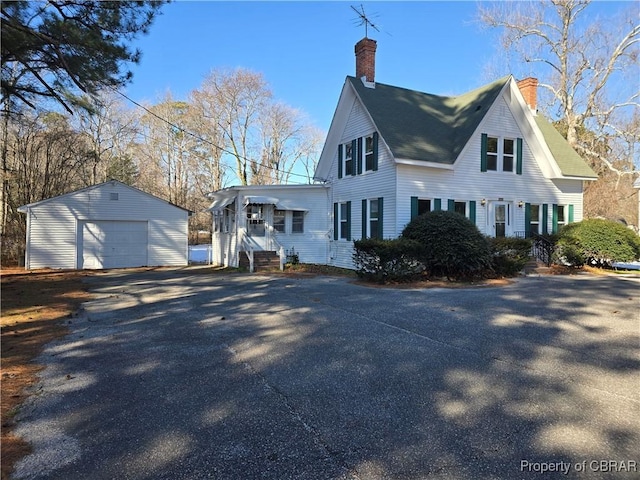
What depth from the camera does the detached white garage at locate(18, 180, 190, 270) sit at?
59.2 ft

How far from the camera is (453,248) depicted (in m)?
11.8

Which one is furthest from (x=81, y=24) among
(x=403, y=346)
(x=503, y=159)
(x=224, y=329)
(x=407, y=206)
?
(x=503, y=159)

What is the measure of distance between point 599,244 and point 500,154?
4.83 meters

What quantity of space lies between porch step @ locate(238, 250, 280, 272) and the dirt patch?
608 centimetres

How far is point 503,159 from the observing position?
53.5ft

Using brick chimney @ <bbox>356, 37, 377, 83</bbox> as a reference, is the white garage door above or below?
Answer: below

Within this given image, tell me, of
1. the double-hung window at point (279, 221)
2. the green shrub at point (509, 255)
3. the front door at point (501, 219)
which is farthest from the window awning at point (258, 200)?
the front door at point (501, 219)

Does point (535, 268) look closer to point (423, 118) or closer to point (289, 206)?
point (423, 118)

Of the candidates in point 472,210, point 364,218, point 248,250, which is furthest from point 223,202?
point 472,210

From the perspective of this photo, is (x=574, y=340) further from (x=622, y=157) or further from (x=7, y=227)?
(x=622, y=157)

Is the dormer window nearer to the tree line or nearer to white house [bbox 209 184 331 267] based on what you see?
white house [bbox 209 184 331 267]

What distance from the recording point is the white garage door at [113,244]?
18781mm

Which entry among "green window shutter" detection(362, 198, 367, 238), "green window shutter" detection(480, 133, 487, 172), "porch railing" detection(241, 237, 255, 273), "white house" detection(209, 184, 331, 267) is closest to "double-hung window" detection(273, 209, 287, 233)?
"white house" detection(209, 184, 331, 267)

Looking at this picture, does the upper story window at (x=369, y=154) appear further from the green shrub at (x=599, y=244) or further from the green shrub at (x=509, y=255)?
the green shrub at (x=599, y=244)
